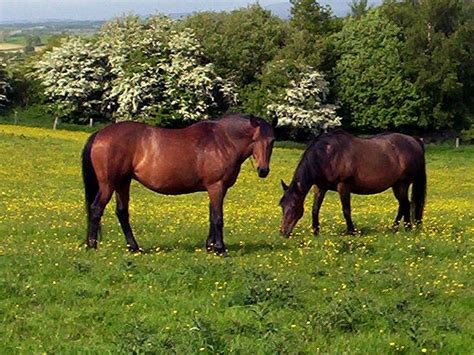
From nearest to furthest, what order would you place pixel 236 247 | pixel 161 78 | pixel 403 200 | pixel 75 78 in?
pixel 236 247, pixel 403 200, pixel 161 78, pixel 75 78

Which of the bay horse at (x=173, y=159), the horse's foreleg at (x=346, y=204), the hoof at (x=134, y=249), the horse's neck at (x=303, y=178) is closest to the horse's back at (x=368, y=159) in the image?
the horse's foreleg at (x=346, y=204)

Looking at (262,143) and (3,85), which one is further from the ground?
(262,143)

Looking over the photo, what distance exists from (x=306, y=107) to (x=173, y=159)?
48582 mm

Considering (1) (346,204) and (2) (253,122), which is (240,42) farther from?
(2) (253,122)

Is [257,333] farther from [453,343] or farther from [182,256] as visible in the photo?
[182,256]

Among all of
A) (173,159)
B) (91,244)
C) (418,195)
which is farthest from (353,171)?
(91,244)

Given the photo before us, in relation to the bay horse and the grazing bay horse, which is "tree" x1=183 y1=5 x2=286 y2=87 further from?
the bay horse

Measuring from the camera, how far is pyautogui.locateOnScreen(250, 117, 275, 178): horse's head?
13062 mm

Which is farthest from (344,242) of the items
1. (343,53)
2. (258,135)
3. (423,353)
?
(343,53)

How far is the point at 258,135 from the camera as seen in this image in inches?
520

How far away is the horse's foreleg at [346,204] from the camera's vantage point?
15.8 metres

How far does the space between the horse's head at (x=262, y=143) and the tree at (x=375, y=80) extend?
51.2 meters

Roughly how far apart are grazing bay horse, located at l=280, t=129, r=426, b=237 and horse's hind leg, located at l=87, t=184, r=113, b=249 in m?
4.01

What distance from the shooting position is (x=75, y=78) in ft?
208
